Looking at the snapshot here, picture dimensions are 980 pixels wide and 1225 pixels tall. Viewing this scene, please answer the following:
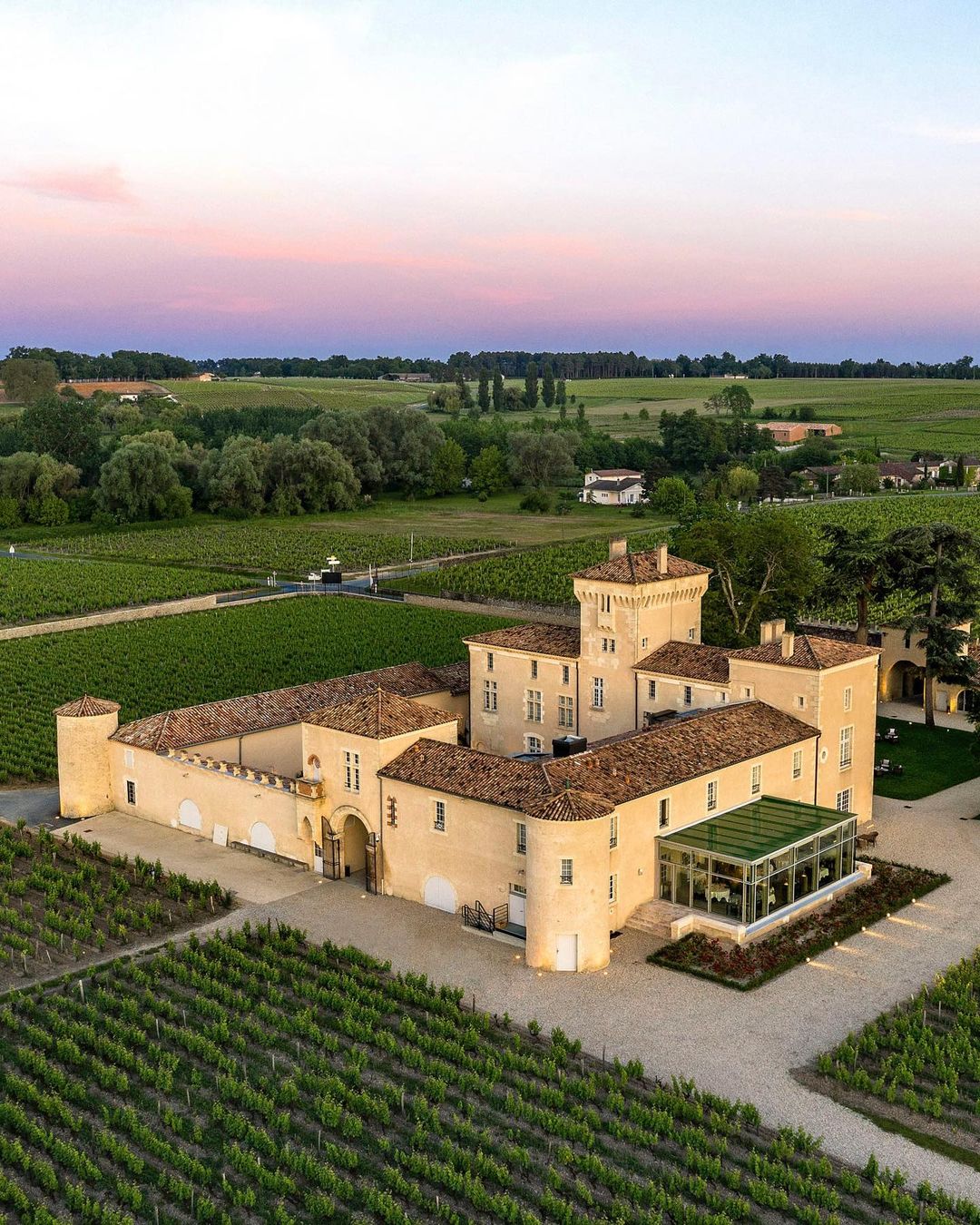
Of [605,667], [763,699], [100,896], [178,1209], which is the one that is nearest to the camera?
[178,1209]

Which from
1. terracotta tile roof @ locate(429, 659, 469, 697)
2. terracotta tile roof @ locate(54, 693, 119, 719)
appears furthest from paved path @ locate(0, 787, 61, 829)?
Result: terracotta tile roof @ locate(429, 659, 469, 697)

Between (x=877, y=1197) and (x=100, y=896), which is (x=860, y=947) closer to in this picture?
(x=877, y=1197)

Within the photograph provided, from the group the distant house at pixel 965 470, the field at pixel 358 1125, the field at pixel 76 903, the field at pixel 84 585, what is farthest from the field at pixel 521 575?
the distant house at pixel 965 470

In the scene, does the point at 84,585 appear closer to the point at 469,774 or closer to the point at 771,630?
the point at 771,630

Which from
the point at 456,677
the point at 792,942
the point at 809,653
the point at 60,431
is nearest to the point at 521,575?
the point at 456,677

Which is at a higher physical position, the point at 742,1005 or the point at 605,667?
the point at 605,667

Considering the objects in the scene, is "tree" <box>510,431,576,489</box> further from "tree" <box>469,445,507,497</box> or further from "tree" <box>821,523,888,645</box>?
"tree" <box>821,523,888,645</box>

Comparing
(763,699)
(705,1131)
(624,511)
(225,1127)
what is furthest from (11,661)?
(624,511)

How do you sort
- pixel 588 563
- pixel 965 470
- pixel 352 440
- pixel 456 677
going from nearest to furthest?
pixel 456 677 → pixel 588 563 → pixel 352 440 → pixel 965 470
